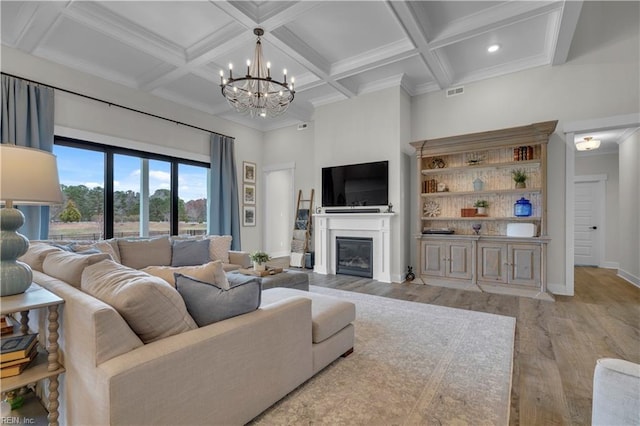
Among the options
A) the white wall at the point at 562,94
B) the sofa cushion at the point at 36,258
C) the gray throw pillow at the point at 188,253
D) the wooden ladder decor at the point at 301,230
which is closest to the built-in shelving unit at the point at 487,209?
the white wall at the point at 562,94

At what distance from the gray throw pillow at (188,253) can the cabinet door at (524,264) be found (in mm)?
4538

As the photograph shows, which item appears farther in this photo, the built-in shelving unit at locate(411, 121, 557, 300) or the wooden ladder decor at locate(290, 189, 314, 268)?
the wooden ladder decor at locate(290, 189, 314, 268)

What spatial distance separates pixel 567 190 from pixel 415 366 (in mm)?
3809

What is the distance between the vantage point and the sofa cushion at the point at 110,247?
11.5 feet

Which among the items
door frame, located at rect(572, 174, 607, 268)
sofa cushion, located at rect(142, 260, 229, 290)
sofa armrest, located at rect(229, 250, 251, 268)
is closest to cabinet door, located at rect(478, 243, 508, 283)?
sofa armrest, located at rect(229, 250, 251, 268)

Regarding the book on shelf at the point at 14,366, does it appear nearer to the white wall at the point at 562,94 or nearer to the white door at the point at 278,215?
the white wall at the point at 562,94

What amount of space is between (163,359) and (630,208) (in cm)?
738

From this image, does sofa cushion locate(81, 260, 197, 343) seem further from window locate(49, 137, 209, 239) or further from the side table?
window locate(49, 137, 209, 239)

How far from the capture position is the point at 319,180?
6113 millimetres

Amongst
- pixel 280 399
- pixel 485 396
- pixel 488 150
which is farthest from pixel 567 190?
pixel 280 399

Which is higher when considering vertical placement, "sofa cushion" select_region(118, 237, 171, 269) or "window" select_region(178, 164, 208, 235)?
"window" select_region(178, 164, 208, 235)

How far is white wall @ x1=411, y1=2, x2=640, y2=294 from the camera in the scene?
3.94 metres

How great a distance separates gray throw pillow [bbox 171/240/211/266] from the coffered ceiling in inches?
102

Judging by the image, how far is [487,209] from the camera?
494 cm
